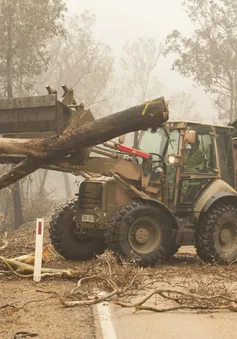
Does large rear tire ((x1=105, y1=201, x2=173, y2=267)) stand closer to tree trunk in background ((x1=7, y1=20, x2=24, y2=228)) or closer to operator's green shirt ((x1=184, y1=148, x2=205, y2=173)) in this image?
operator's green shirt ((x1=184, y1=148, x2=205, y2=173))

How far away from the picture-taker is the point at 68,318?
6.23m

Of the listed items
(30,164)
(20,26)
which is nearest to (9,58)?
(20,26)

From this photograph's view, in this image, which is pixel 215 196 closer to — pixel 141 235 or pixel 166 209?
pixel 166 209

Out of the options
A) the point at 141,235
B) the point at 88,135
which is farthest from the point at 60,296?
the point at 141,235

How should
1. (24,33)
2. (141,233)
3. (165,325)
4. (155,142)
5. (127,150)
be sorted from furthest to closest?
(24,33), (155,142), (127,150), (141,233), (165,325)

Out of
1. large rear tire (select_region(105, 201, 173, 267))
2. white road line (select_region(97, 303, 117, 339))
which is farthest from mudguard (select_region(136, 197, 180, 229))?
white road line (select_region(97, 303, 117, 339))

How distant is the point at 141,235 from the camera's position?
10500 millimetres

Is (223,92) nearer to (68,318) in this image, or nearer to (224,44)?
(224,44)

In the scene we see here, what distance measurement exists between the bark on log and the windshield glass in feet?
7.54

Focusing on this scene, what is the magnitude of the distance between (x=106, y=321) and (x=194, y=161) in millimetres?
6082

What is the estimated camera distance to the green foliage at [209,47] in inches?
1673

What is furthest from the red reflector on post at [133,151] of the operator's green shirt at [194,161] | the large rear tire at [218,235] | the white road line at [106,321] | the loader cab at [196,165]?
the white road line at [106,321]

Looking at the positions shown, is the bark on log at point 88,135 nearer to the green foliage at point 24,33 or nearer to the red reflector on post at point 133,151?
the red reflector on post at point 133,151

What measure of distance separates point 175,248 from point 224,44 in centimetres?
3352
